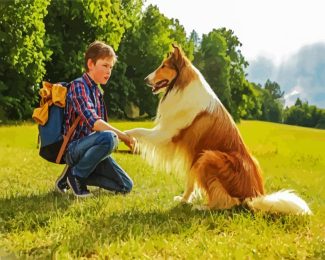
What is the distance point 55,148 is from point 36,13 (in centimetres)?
1904

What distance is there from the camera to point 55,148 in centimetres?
569

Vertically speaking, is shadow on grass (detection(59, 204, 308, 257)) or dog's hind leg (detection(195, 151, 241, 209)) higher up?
dog's hind leg (detection(195, 151, 241, 209))

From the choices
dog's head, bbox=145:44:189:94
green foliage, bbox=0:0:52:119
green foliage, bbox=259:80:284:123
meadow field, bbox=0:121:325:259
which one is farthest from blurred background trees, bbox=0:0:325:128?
green foliage, bbox=259:80:284:123

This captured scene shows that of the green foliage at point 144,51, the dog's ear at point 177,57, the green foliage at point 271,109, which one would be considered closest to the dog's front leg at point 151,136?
the dog's ear at point 177,57

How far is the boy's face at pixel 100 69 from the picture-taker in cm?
563

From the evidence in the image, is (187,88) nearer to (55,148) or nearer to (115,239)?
(55,148)

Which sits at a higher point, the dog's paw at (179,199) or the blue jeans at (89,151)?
the blue jeans at (89,151)

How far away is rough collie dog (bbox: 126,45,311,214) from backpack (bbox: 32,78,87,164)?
824 millimetres

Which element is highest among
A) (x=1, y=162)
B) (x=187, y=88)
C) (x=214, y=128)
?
(x=187, y=88)

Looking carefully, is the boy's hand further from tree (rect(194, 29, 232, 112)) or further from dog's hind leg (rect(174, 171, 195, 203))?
tree (rect(194, 29, 232, 112))

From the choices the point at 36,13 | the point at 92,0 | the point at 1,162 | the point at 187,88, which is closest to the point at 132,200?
the point at 187,88

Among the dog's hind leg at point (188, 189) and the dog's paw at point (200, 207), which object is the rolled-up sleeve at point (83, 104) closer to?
the dog's hind leg at point (188, 189)

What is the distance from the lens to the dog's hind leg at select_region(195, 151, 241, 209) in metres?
5.12

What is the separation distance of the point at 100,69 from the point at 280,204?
2480 mm
